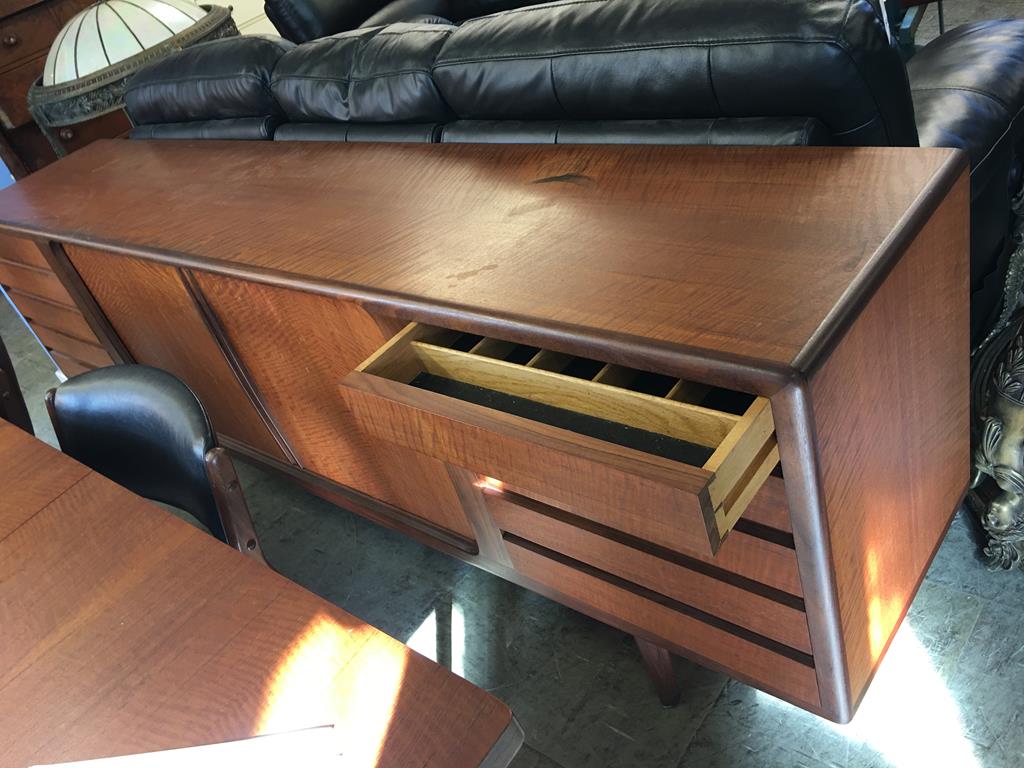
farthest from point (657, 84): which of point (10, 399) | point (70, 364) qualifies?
point (70, 364)

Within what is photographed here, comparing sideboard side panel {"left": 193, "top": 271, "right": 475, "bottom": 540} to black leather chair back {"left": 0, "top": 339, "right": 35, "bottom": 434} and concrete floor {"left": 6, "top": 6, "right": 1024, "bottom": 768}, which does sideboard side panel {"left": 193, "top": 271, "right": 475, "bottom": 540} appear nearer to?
concrete floor {"left": 6, "top": 6, "right": 1024, "bottom": 768}

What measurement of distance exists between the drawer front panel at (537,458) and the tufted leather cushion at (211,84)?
1146 millimetres

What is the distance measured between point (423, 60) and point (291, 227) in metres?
0.39

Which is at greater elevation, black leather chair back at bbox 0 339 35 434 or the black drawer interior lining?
the black drawer interior lining

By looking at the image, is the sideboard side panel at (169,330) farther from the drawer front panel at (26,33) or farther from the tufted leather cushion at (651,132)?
the drawer front panel at (26,33)

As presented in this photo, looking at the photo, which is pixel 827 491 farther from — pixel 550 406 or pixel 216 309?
pixel 216 309

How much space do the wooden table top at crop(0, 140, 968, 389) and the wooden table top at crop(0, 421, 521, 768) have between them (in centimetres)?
36

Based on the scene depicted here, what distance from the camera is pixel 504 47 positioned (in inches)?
51.4

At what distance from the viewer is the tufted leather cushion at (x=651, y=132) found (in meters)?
1.09

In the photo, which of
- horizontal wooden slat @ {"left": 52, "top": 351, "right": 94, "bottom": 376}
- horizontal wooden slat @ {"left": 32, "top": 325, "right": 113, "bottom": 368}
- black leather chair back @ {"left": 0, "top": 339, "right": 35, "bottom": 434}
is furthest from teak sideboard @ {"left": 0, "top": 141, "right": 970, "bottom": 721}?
horizontal wooden slat @ {"left": 52, "top": 351, "right": 94, "bottom": 376}

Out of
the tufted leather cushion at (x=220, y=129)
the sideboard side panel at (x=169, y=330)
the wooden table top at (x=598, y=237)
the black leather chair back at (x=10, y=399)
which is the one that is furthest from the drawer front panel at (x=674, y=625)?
the tufted leather cushion at (x=220, y=129)

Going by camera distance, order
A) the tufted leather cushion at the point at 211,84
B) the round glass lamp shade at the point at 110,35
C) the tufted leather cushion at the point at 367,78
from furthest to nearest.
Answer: the round glass lamp shade at the point at 110,35 < the tufted leather cushion at the point at 211,84 < the tufted leather cushion at the point at 367,78

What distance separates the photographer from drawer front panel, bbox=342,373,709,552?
2.48 feet

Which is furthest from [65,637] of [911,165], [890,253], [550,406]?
[911,165]
